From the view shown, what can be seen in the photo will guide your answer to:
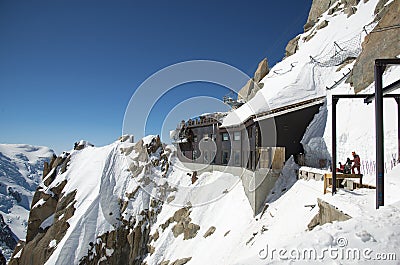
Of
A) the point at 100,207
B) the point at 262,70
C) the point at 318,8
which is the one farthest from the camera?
the point at 318,8

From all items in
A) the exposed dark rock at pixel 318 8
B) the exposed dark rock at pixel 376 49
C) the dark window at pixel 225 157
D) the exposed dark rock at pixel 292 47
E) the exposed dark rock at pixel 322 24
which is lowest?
the dark window at pixel 225 157

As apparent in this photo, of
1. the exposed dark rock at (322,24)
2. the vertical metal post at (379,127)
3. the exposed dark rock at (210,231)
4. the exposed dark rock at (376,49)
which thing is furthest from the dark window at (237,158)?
the exposed dark rock at (322,24)

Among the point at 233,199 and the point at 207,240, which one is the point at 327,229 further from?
the point at 233,199

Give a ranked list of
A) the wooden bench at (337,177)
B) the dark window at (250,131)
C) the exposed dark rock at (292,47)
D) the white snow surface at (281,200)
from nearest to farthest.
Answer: the white snow surface at (281,200) → the wooden bench at (337,177) → the dark window at (250,131) → the exposed dark rock at (292,47)

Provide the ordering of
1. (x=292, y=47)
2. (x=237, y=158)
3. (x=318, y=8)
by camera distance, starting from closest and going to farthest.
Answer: (x=237, y=158), (x=292, y=47), (x=318, y=8)

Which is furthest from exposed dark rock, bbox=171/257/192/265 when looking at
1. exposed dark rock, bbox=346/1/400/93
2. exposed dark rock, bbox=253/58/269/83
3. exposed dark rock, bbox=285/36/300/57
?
exposed dark rock, bbox=285/36/300/57

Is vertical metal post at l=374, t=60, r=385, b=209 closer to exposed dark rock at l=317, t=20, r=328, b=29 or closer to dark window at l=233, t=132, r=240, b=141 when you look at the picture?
dark window at l=233, t=132, r=240, b=141

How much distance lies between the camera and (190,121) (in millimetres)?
36844

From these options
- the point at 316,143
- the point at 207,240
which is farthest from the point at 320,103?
the point at 207,240

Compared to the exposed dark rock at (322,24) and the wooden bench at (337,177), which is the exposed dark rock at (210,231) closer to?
the wooden bench at (337,177)

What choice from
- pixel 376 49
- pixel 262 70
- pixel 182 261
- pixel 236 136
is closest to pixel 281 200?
pixel 182 261

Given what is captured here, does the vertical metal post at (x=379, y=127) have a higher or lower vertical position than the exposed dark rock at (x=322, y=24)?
lower

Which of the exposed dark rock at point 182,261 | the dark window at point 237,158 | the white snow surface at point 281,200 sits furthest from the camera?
the dark window at point 237,158

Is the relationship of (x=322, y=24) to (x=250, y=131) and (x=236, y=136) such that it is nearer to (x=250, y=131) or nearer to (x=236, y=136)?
(x=236, y=136)
